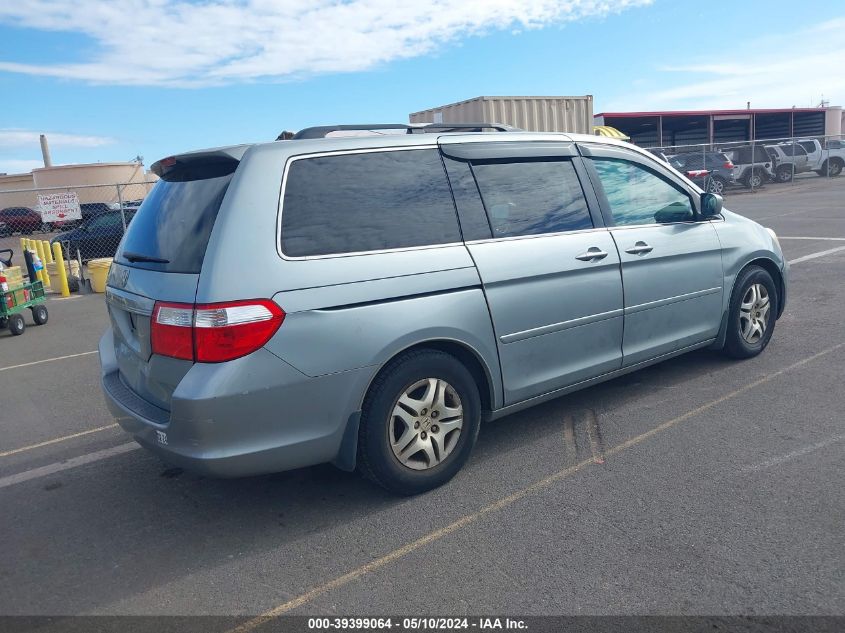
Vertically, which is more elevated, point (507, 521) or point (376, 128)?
point (376, 128)

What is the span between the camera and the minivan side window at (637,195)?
15.7 ft

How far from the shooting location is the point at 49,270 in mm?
13852

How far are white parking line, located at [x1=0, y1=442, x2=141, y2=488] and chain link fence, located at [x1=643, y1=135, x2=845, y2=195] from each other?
2325cm

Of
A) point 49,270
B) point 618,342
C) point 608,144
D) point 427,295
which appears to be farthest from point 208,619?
point 49,270

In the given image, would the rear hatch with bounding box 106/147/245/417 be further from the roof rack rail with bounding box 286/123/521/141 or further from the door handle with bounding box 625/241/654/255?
the door handle with bounding box 625/241/654/255

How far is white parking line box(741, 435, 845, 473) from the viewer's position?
12.7ft

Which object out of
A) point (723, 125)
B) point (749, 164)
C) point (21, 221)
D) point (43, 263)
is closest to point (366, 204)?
point (43, 263)

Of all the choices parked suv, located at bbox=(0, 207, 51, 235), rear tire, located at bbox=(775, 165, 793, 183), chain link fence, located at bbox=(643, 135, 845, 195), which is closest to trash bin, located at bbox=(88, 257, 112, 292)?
parked suv, located at bbox=(0, 207, 51, 235)

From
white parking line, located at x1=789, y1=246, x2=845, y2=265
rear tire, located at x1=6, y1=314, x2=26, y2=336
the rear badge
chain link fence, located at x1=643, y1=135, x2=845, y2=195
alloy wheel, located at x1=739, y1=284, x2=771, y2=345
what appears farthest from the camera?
chain link fence, located at x1=643, y1=135, x2=845, y2=195

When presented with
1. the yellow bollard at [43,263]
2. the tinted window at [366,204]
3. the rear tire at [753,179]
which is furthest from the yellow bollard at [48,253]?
the rear tire at [753,179]

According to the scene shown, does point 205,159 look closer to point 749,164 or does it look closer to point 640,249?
point 640,249

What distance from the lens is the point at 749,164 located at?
28.8 metres

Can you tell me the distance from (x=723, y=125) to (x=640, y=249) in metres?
42.5

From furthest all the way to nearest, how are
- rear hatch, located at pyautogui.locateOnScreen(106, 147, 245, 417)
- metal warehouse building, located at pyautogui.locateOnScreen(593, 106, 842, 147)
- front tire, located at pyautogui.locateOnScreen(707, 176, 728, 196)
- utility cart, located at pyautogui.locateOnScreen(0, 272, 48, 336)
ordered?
metal warehouse building, located at pyautogui.locateOnScreen(593, 106, 842, 147) < front tire, located at pyautogui.locateOnScreen(707, 176, 728, 196) < utility cart, located at pyautogui.locateOnScreen(0, 272, 48, 336) < rear hatch, located at pyautogui.locateOnScreen(106, 147, 245, 417)
